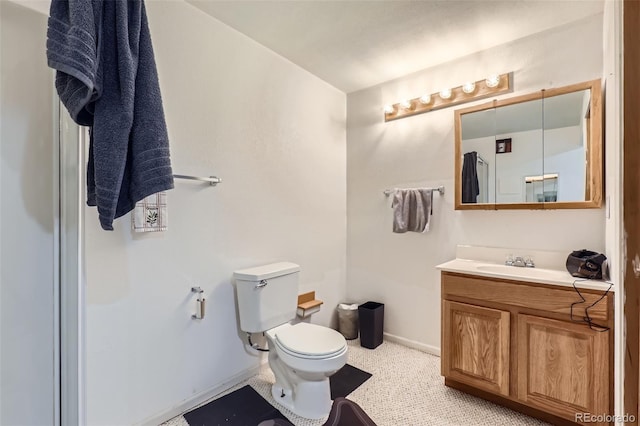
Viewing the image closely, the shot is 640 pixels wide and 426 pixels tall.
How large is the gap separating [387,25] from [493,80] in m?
0.89

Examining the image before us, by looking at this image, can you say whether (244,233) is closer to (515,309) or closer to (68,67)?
(68,67)

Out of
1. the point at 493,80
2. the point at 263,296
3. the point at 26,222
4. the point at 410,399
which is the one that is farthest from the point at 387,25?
the point at 410,399

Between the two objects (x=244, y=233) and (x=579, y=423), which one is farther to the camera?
(x=244, y=233)

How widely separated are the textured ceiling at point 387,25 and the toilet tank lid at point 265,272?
1605 millimetres

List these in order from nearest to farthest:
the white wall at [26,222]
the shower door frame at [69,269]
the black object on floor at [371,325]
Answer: the white wall at [26,222] → the shower door frame at [69,269] → the black object on floor at [371,325]

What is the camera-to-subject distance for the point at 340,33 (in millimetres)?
2039

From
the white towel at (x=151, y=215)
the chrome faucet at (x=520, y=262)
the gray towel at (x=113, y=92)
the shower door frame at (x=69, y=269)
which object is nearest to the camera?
the gray towel at (x=113, y=92)

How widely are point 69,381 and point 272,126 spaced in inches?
73.4

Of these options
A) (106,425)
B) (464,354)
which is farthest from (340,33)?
(106,425)

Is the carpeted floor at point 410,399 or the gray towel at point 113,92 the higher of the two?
the gray towel at point 113,92

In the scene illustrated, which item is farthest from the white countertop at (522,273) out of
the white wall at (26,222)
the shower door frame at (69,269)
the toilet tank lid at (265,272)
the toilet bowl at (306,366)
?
the white wall at (26,222)

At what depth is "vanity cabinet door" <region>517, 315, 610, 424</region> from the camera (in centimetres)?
148

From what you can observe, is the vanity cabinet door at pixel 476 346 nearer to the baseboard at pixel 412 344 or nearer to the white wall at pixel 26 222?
the baseboard at pixel 412 344

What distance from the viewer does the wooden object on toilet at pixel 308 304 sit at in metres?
2.40
